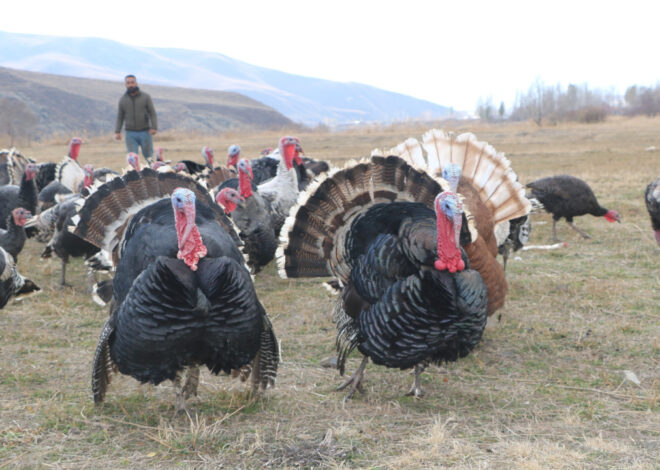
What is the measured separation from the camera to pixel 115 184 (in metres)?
4.00

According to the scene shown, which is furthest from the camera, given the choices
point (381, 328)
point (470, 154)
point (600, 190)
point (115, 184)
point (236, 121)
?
point (236, 121)

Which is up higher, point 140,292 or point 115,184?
point 115,184

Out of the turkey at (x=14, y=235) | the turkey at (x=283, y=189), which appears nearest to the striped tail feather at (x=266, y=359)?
the turkey at (x=283, y=189)

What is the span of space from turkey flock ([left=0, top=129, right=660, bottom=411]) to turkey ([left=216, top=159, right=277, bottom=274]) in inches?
59.2

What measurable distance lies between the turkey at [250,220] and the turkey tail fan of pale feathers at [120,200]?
6.13ft

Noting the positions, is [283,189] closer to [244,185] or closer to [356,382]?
[244,185]

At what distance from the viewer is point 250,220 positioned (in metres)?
6.09

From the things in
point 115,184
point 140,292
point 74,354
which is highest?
point 115,184

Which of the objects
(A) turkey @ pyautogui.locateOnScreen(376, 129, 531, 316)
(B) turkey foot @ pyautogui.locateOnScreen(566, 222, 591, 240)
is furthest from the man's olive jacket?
(A) turkey @ pyautogui.locateOnScreen(376, 129, 531, 316)

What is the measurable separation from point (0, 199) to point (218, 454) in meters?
5.62

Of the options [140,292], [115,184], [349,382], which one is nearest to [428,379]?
[349,382]

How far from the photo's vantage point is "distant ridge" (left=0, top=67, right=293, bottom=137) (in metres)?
50.6

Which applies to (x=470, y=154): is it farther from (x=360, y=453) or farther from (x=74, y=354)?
(x=74, y=354)

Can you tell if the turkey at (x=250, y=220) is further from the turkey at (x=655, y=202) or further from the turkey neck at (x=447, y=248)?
the turkey at (x=655, y=202)
